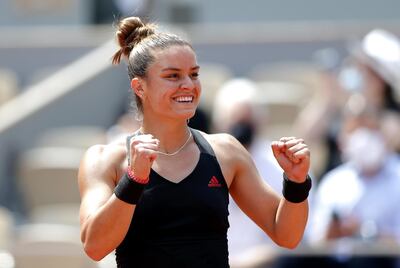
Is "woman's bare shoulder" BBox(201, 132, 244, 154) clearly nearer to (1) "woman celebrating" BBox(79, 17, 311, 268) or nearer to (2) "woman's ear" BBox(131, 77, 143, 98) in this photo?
(1) "woman celebrating" BBox(79, 17, 311, 268)

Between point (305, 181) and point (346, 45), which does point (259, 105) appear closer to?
point (346, 45)

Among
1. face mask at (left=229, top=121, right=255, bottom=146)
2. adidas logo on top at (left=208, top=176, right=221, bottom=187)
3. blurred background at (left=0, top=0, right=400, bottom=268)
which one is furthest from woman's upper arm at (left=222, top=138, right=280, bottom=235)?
face mask at (left=229, top=121, right=255, bottom=146)

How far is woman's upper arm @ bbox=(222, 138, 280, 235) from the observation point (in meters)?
4.42

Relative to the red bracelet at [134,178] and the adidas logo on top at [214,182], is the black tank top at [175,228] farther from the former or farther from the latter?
the red bracelet at [134,178]

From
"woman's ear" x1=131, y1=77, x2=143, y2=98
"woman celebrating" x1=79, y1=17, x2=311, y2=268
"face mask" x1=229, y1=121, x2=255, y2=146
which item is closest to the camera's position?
"woman celebrating" x1=79, y1=17, x2=311, y2=268

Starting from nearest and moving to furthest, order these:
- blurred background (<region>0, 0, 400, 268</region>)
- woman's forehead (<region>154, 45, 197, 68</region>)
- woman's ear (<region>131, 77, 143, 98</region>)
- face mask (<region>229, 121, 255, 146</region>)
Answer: woman's forehead (<region>154, 45, 197, 68</region>), woman's ear (<region>131, 77, 143, 98</region>), blurred background (<region>0, 0, 400, 268</region>), face mask (<region>229, 121, 255, 146</region>)

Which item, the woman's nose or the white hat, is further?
the white hat

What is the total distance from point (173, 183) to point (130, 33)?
62 cm

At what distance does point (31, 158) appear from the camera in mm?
9805

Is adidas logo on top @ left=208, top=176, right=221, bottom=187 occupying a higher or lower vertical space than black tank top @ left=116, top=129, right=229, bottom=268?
higher

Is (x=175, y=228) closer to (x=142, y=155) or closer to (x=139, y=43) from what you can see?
(x=142, y=155)

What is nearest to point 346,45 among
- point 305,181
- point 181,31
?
point 181,31

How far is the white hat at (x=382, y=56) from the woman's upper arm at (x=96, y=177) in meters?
4.38

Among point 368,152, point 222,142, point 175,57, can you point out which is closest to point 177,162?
point 222,142
